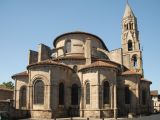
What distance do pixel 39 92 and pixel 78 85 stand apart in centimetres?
570

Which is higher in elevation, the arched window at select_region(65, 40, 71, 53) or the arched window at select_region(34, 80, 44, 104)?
the arched window at select_region(65, 40, 71, 53)

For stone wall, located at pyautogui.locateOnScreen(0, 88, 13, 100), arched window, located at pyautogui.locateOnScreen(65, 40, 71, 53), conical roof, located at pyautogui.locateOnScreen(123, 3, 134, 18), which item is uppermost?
conical roof, located at pyautogui.locateOnScreen(123, 3, 134, 18)

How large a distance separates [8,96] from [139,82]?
82.8ft

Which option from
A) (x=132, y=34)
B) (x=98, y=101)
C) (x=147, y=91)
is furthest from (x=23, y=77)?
(x=132, y=34)

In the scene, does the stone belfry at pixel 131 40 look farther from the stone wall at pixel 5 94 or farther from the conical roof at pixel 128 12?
the stone wall at pixel 5 94

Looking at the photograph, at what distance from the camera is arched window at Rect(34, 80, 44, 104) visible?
27344 mm

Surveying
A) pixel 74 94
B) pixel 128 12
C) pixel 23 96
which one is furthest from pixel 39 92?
pixel 128 12

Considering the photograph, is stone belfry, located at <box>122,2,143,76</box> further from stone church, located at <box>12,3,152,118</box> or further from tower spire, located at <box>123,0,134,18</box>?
stone church, located at <box>12,3,152,118</box>

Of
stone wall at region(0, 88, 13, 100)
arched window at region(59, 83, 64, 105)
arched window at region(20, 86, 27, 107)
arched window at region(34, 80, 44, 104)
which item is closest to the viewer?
arched window at region(34, 80, 44, 104)

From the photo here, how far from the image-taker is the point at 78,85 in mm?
30609

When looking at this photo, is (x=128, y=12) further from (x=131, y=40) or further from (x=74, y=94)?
(x=74, y=94)

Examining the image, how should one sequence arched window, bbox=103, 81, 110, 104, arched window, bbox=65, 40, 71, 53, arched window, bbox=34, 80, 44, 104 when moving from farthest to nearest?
arched window, bbox=65, 40, 71, 53 → arched window, bbox=103, 81, 110, 104 → arched window, bbox=34, 80, 44, 104

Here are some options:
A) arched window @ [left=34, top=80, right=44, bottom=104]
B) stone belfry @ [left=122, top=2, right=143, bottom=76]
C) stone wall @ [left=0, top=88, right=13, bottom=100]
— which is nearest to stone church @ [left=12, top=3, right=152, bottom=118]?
arched window @ [left=34, top=80, right=44, bottom=104]

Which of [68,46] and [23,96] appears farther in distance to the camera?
[68,46]
